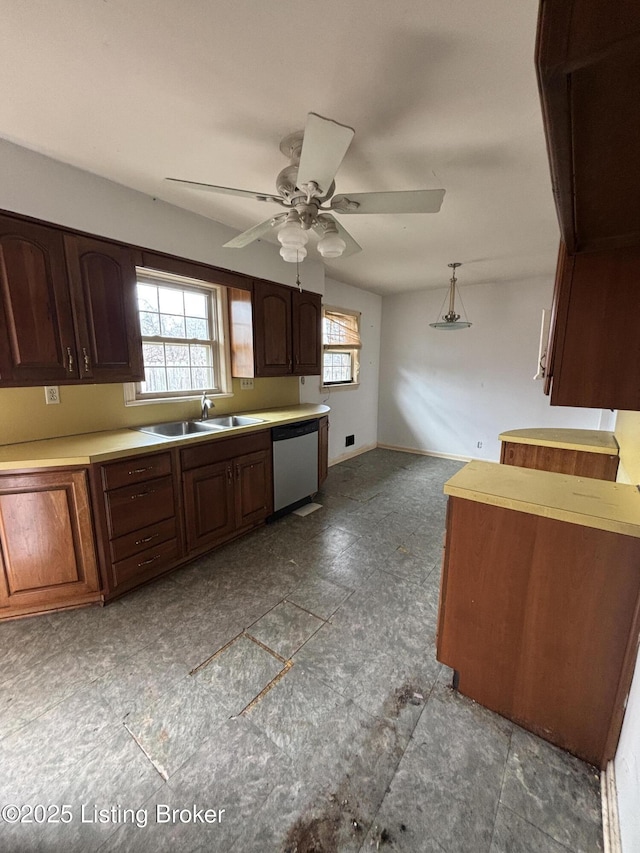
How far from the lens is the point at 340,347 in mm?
4832

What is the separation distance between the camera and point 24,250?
1.82 metres

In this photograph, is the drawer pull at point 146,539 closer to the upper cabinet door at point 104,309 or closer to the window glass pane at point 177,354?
the upper cabinet door at point 104,309

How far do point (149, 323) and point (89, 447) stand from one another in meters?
1.17

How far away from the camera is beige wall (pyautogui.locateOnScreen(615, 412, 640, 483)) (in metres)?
1.57

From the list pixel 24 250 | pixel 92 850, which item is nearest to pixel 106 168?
pixel 24 250

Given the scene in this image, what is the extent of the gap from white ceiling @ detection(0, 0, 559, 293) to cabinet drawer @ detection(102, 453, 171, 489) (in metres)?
1.72

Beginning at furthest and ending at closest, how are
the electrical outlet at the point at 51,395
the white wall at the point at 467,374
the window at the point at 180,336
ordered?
the white wall at the point at 467,374
the window at the point at 180,336
the electrical outlet at the point at 51,395

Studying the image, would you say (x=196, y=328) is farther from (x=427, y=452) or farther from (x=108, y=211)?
(x=427, y=452)

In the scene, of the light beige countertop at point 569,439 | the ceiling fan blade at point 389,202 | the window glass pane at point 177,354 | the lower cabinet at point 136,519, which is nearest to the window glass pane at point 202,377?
the window glass pane at point 177,354

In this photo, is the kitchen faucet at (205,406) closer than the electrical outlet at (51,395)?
No

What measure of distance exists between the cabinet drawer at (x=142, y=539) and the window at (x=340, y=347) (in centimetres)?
282

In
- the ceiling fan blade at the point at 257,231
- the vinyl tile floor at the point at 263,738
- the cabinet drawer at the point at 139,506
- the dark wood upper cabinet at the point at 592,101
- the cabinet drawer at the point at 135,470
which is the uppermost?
the ceiling fan blade at the point at 257,231

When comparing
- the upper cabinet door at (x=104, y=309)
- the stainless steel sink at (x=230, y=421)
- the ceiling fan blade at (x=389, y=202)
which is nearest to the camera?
the ceiling fan blade at (x=389, y=202)

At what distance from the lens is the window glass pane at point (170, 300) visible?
108 inches
